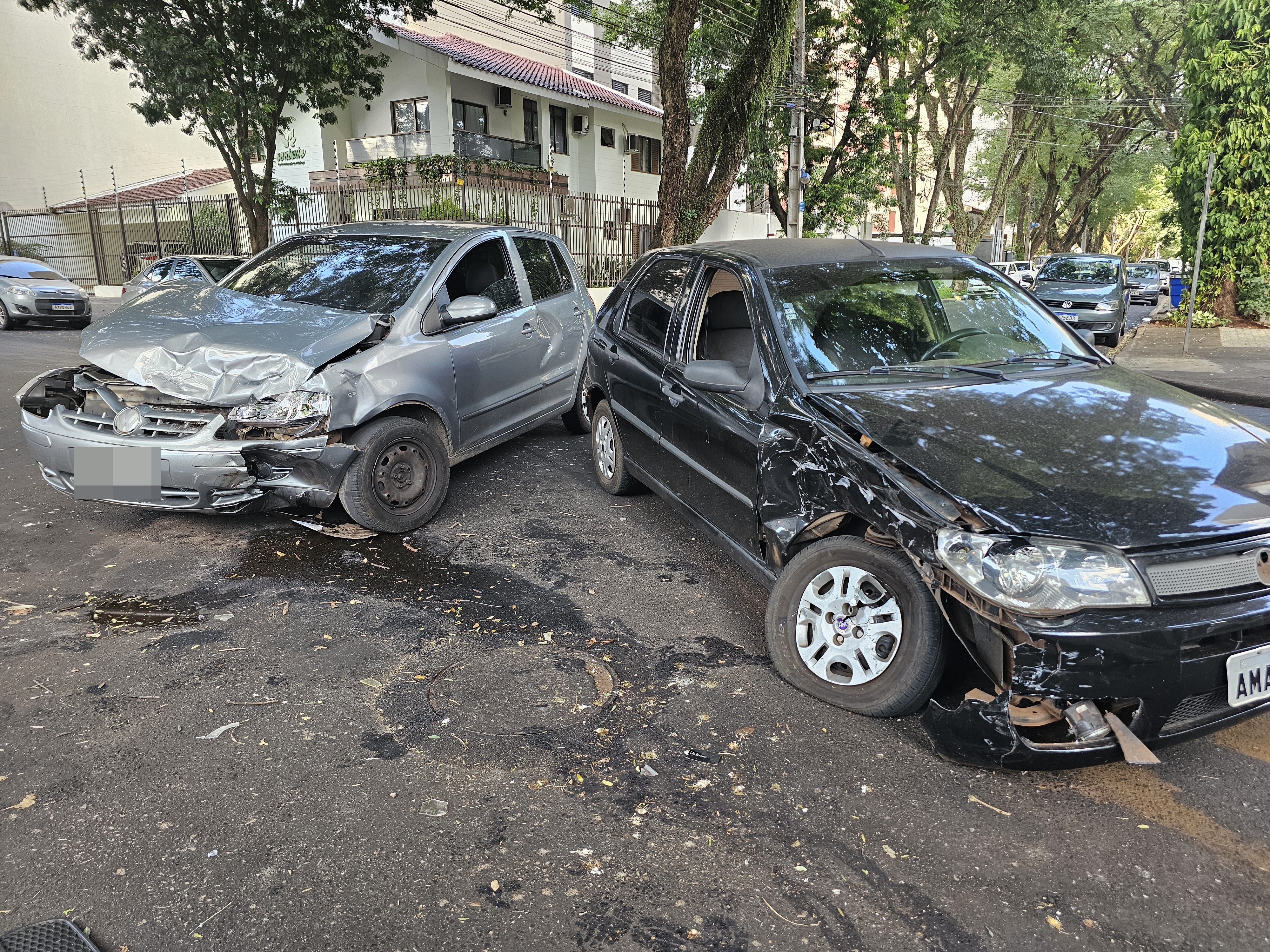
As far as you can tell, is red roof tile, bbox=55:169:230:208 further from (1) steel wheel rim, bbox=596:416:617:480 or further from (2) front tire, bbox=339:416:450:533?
(2) front tire, bbox=339:416:450:533

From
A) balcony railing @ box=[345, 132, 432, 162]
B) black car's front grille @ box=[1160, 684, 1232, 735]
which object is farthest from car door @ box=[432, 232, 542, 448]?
balcony railing @ box=[345, 132, 432, 162]

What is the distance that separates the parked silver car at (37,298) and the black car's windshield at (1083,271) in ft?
Answer: 62.3

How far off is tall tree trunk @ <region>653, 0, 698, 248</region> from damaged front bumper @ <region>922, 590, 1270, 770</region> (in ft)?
36.2

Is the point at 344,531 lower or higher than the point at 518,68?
lower

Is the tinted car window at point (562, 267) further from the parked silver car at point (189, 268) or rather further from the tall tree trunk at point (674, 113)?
the parked silver car at point (189, 268)

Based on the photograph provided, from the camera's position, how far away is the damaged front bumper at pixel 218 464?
4.35 metres

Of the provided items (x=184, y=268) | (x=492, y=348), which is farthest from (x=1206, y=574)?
(x=184, y=268)

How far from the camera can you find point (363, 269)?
18.4 feet

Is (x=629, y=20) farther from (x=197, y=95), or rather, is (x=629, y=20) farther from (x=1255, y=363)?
(x=1255, y=363)

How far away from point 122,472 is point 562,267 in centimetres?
376

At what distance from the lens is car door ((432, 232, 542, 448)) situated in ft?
18.0

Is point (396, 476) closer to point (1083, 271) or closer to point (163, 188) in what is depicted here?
point (1083, 271)

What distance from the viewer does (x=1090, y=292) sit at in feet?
51.7

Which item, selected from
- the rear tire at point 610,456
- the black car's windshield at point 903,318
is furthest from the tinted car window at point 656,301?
the black car's windshield at point 903,318
